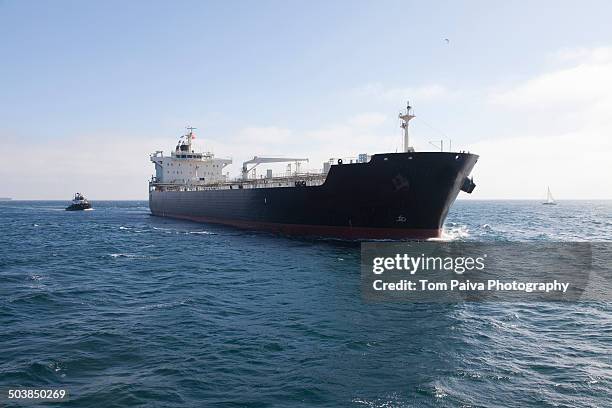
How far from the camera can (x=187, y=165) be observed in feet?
256

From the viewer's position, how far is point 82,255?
29.1 meters

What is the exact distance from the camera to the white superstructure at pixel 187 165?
77.2 meters

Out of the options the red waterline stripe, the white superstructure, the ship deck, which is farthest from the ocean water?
the white superstructure

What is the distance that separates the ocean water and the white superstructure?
192ft

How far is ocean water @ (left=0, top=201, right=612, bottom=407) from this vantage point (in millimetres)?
8727

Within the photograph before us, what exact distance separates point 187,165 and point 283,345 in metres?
71.3

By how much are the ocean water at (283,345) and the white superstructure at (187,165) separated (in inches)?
2305

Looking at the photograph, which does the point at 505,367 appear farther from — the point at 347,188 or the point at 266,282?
the point at 347,188

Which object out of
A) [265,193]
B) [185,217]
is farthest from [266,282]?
[185,217]

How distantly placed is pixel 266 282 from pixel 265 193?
21.3 m

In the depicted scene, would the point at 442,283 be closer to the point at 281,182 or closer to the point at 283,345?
the point at 283,345

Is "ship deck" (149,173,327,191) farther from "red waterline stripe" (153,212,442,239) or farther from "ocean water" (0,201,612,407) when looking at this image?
"ocean water" (0,201,612,407)

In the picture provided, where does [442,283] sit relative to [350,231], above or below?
below

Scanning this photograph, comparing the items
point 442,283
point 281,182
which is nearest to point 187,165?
point 281,182
